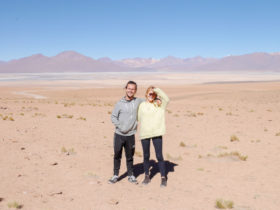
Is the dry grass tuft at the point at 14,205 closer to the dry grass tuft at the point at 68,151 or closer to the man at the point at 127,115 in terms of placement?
the man at the point at 127,115

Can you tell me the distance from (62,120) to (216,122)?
23.3ft

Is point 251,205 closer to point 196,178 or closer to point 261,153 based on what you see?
point 196,178

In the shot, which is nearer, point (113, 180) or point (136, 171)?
point (113, 180)

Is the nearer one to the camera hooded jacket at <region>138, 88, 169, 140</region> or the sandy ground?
the sandy ground

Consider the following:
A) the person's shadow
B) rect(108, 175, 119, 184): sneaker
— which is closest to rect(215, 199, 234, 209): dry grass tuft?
the person's shadow

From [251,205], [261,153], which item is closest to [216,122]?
[261,153]

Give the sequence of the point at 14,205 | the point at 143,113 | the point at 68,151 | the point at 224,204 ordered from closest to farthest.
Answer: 1. the point at 14,205
2. the point at 224,204
3. the point at 143,113
4. the point at 68,151

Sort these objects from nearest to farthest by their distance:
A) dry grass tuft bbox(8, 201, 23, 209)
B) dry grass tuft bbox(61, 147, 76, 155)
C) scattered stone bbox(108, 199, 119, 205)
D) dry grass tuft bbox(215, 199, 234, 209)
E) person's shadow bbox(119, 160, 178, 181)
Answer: dry grass tuft bbox(8, 201, 23, 209), dry grass tuft bbox(215, 199, 234, 209), scattered stone bbox(108, 199, 119, 205), person's shadow bbox(119, 160, 178, 181), dry grass tuft bbox(61, 147, 76, 155)

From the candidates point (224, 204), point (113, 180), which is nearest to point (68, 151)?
point (113, 180)

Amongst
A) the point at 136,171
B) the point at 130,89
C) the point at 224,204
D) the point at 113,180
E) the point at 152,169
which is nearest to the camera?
the point at 224,204

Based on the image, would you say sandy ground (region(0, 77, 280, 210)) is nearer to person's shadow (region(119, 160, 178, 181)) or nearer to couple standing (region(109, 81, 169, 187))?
person's shadow (region(119, 160, 178, 181))

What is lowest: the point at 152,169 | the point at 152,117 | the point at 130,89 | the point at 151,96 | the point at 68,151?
the point at 152,169

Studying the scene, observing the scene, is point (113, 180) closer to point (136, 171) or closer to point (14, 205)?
point (136, 171)

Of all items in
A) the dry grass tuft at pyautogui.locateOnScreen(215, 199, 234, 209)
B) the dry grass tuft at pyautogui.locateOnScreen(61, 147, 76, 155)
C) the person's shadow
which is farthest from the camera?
the dry grass tuft at pyautogui.locateOnScreen(61, 147, 76, 155)
